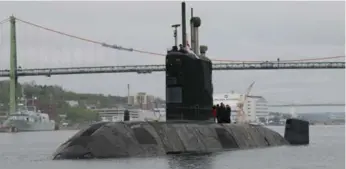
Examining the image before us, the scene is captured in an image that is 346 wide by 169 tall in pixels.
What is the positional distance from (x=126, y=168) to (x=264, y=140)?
9089mm

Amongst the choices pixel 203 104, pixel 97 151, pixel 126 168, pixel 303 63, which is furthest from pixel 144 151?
pixel 303 63

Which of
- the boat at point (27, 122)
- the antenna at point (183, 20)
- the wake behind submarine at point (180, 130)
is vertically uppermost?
the antenna at point (183, 20)

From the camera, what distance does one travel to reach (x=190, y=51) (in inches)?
723

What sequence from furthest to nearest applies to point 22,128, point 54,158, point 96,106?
point 96,106 < point 22,128 < point 54,158

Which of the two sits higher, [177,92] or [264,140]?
[177,92]

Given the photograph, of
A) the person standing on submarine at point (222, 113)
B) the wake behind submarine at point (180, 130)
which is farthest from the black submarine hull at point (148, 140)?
the person standing on submarine at point (222, 113)

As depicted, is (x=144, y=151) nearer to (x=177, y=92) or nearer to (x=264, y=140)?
(x=177, y=92)

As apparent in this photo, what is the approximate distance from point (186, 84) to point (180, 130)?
1.57 metres

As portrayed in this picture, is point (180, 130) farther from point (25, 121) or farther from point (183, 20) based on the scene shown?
point (25, 121)

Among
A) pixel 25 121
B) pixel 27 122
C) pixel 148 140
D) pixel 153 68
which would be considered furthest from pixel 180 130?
pixel 27 122

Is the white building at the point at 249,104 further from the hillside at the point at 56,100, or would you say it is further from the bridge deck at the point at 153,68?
the hillside at the point at 56,100

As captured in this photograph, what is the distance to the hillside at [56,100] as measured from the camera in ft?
278

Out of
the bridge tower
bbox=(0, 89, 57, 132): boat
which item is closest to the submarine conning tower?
the bridge tower

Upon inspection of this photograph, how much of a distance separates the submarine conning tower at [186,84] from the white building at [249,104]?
3799 cm
